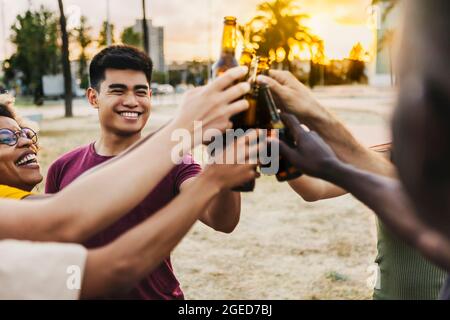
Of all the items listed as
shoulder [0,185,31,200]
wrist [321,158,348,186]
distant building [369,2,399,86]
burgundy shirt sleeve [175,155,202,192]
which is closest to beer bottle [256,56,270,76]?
distant building [369,2,399,86]

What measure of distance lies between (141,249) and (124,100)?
1.41 m

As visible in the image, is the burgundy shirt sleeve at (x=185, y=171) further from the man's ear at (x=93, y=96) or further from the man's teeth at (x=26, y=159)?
the man's ear at (x=93, y=96)

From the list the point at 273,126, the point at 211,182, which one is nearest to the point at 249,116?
the point at 273,126

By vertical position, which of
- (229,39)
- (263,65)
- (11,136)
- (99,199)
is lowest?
(99,199)

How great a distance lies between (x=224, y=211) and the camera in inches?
83.0

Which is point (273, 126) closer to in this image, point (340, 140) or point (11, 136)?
point (340, 140)

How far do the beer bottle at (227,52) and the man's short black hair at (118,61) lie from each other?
0.85 m

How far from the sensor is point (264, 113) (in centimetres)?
161

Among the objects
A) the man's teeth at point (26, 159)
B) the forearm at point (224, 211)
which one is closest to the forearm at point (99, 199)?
the forearm at point (224, 211)

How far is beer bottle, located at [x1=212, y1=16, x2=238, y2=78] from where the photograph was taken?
73.3 inches

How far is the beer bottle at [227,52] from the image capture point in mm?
1862
